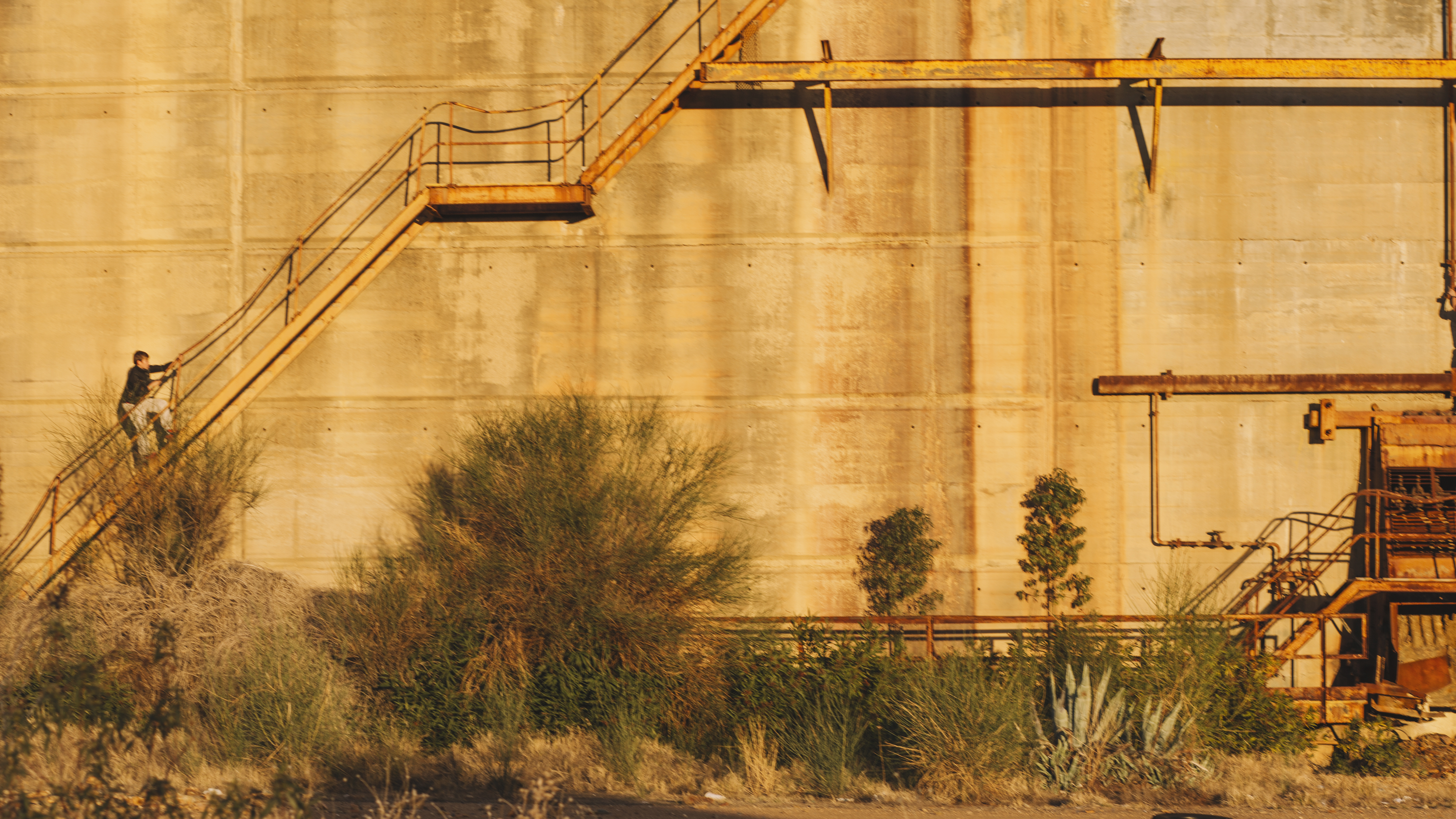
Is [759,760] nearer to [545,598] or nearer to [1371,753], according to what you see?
[545,598]

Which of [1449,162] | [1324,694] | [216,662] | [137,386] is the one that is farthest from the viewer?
[1449,162]

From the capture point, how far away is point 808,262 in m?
13.3

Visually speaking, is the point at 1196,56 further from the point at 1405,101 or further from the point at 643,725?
the point at 643,725

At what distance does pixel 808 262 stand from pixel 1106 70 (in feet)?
14.0

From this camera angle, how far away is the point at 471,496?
39.6ft

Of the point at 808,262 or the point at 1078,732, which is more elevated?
the point at 808,262

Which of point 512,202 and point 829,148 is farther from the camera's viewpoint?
point 829,148

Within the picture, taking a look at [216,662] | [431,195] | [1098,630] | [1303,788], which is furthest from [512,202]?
[1303,788]

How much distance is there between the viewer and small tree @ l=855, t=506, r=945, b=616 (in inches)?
506

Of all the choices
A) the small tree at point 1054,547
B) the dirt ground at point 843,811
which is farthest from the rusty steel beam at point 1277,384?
the dirt ground at point 843,811

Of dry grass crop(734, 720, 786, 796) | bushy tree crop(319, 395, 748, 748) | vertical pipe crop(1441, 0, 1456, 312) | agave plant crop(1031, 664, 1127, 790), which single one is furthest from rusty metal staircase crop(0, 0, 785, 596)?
vertical pipe crop(1441, 0, 1456, 312)

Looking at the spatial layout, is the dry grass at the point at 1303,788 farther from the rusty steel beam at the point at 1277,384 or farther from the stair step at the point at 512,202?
the stair step at the point at 512,202

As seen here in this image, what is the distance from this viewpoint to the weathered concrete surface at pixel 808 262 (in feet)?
43.2

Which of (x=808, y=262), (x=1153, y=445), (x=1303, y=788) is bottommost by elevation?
(x=1303, y=788)
